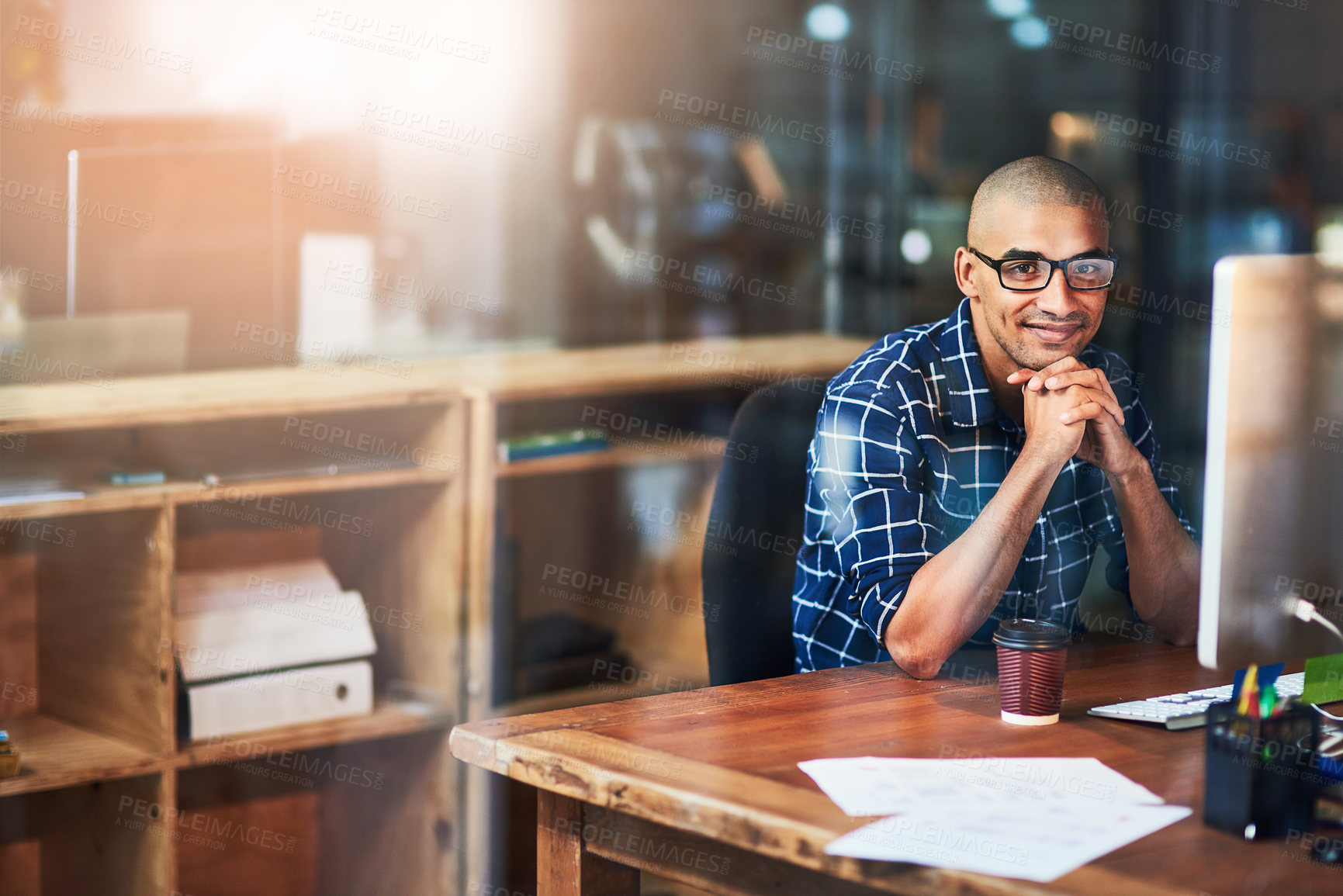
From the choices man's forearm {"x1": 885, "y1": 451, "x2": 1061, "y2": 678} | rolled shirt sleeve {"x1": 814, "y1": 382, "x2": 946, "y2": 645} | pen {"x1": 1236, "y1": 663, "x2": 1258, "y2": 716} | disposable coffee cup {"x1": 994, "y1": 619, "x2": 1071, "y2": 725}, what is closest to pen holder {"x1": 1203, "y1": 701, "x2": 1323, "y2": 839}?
pen {"x1": 1236, "y1": 663, "x2": 1258, "y2": 716}

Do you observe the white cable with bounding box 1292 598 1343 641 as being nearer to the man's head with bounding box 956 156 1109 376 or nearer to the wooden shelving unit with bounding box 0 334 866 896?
the man's head with bounding box 956 156 1109 376

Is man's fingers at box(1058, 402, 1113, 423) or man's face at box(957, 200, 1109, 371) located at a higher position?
man's face at box(957, 200, 1109, 371)

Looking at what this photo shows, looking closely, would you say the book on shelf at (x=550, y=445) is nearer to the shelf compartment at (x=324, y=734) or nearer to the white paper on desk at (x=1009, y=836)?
the shelf compartment at (x=324, y=734)

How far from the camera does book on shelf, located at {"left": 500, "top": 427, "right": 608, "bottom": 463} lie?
2.61 m

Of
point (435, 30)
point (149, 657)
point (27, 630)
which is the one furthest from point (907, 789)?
point (435, 30)

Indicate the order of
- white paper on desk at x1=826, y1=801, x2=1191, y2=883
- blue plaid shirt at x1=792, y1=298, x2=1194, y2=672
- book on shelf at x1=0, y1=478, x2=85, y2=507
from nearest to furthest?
white paper on desk at x1=826, y1=801, x2=1191, y2=883 < blue plaid shirt at x1=792, y1=298, x2=1194, y2=672 < book on shelf at x1=0, y1=478, x2=85, y2=507

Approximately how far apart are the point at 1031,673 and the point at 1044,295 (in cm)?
60

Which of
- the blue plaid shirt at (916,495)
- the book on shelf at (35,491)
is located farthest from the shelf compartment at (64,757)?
the blue plaid shirt at (916,495)

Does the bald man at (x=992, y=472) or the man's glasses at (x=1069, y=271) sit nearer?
the bald man at (x=992, y=472)

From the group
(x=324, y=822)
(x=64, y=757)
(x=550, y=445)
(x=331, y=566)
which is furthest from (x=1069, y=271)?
(x=324, y=822)

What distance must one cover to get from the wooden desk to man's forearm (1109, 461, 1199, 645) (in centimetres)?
18

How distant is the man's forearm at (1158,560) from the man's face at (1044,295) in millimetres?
195

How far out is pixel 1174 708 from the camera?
145 centimetres

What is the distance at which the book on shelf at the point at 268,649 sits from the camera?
7.51 feet
